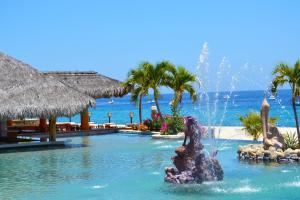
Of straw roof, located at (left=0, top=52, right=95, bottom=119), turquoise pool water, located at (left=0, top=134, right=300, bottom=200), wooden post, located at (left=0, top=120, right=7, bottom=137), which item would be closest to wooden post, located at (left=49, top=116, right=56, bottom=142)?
straw roof, located at (left=0, top=52, right=95, bottom=119)

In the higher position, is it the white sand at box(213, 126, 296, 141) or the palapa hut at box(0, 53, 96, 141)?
the palapa hut at box(0, 53, 96, 141)

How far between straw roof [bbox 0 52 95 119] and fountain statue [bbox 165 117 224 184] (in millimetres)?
10350

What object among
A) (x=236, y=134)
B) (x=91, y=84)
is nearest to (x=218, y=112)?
(x=91, y=84)

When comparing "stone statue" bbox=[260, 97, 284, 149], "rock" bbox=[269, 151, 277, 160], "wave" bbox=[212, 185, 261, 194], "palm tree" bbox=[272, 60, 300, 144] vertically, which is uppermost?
"palm tree" bbox=[272, 60, 300, 144]

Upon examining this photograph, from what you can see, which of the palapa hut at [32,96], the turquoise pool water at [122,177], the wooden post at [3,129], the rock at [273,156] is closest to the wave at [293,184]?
the turquoise pool water at [122,177]

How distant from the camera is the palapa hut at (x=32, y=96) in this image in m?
21.7

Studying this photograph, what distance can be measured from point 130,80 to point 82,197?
1894 cm

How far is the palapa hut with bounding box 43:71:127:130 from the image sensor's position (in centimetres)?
3055

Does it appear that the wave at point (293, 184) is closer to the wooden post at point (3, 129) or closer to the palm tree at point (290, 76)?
the palm tree at point (290, 76)

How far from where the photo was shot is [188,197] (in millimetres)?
11203

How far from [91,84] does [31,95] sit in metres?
9.22

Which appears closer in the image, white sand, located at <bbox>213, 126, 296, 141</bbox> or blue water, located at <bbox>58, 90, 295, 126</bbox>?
white sand, located at <bbox>213, 126, 296, 141</bbox>

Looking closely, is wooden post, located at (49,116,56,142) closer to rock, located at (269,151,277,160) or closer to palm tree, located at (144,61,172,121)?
palm tree, located at (144,61,172,121)

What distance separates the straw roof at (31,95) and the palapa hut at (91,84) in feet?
21.0
